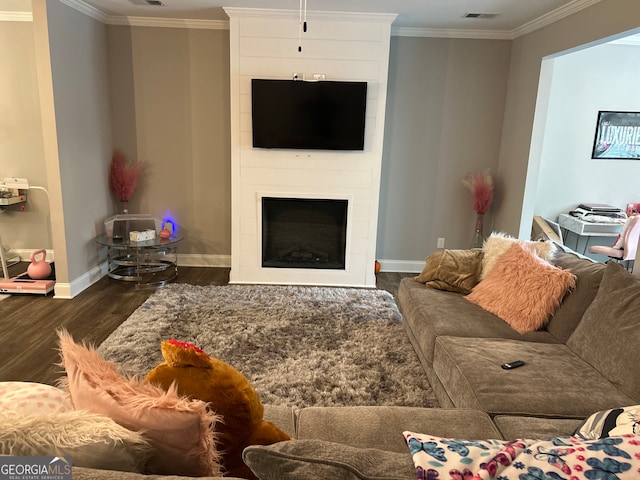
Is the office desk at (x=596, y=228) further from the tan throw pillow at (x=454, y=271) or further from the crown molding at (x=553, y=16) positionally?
the tan throw pillow at (x=454, y=271)

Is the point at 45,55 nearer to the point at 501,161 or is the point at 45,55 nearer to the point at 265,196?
the point at 265,196

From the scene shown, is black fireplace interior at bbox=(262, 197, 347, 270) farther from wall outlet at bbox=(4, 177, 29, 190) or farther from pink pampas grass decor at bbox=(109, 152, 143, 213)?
wall outlet at bbox=(4, 177, 29, 190)

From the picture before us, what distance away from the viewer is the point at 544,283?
2535mm

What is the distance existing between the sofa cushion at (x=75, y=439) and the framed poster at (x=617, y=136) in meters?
5.83

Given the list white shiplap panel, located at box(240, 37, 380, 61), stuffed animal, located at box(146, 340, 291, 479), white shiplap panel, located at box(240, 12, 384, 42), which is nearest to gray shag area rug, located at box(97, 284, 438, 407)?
stuffed animal, located at box(146, 340, 291, 479)

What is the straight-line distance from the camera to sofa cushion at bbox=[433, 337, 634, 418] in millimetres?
1782

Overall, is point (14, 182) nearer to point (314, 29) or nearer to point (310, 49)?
point (310, 49)

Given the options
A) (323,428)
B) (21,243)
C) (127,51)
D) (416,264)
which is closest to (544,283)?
(323,428)

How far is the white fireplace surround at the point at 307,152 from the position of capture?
421 centimetres

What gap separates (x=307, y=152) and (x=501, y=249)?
83.8 inches

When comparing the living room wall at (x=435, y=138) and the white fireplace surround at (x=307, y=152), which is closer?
the white fireplace surround at (x=307, y=152)

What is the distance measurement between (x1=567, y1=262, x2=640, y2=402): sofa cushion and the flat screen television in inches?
103

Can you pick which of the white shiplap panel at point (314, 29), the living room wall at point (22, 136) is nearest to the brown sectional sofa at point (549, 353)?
the white shiplap panel at point (314, 29)

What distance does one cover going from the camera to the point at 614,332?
2045mm
